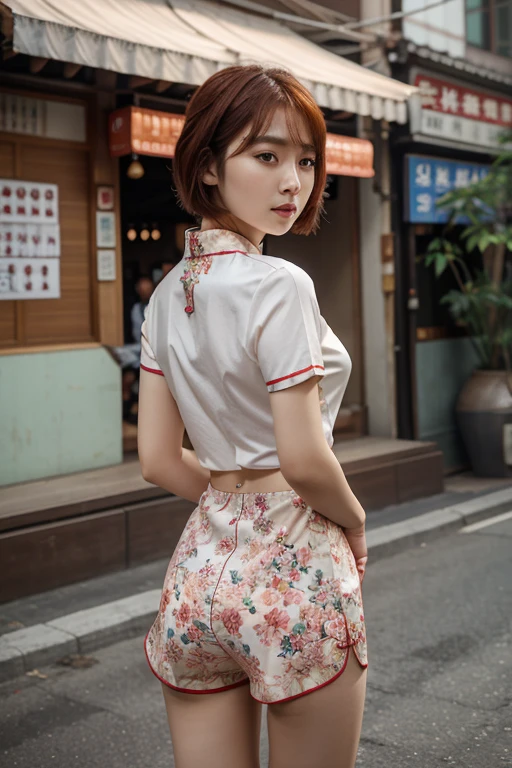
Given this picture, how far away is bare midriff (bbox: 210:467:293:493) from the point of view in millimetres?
1800

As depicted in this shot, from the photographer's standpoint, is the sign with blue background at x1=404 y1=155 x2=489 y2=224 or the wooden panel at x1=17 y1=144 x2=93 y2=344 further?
the sign with blue background at x1=404 y1=155 x2=489 y2=224

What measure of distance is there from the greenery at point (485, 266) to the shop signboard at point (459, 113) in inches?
11.5

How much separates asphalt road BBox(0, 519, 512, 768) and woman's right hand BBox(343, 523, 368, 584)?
1930 mm

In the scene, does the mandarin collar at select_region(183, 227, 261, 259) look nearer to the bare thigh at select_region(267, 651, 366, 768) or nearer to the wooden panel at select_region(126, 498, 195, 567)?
the bare thigh at select_region(267, 651, 366, 768)

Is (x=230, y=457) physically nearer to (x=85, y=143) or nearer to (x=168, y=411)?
(x=168, y=411)

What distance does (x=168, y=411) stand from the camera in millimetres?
1996

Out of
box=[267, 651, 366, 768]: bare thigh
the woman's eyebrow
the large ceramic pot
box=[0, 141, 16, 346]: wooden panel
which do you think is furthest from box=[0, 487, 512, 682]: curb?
the large ceramic pot

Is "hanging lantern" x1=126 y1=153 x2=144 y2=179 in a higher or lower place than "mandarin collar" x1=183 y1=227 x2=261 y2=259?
higher

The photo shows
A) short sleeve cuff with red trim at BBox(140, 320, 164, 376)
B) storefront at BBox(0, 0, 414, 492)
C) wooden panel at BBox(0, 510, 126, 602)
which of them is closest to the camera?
A: short sleeve cuff with red trim at BBox(140, 320, 164, 376)

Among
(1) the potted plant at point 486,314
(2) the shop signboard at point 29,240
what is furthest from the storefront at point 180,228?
(1) the potted plant at point 486,314

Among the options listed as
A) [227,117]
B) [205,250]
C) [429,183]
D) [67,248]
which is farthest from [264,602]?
[429,183]

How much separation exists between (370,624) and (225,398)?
12.3 feet

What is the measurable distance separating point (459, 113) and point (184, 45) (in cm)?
430

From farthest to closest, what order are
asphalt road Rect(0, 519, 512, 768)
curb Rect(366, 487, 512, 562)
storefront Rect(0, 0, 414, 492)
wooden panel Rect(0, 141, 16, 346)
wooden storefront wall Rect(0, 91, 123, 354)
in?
1. curb Rect(366, 487, 512, 562)
2. wooden storefront wall Rect(0, 91, 123, 354)
3. wooden panel Rect(0, 141, 16, 346)
4. storefront Rect(0, 0, 414, 492)
5. asphalt road Rect(0, 519, 512, 768)
